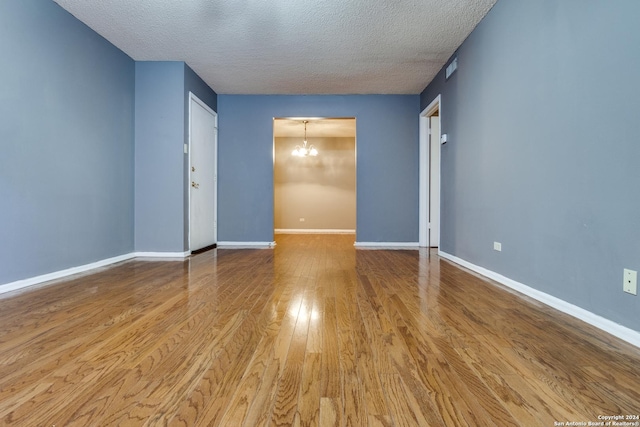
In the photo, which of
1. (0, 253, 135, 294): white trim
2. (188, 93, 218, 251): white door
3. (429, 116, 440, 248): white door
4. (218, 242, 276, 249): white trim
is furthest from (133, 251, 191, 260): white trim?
(429, 116, 440, 248): white door

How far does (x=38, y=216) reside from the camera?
2.80 metres

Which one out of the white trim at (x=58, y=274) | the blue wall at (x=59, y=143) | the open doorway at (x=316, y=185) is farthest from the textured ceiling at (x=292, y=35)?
the open doorway at (x=316, y=185)

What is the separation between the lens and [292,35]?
3.58m

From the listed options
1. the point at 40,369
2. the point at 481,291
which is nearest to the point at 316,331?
the point at 40,369

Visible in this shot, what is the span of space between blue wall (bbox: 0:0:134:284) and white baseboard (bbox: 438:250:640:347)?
3.90 m

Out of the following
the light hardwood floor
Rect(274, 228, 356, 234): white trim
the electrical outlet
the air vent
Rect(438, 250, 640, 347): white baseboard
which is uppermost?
the air vent

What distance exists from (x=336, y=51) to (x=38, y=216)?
3432 millimetres

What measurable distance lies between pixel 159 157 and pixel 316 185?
4.92 meters

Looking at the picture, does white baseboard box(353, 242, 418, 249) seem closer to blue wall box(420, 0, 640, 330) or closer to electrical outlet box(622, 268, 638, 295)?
blue wall box(420, 0, 640, 330)

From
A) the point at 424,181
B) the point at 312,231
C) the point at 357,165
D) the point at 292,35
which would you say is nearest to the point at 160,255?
the point at 292,35

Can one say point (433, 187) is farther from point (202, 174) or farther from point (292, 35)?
point (202, 174)

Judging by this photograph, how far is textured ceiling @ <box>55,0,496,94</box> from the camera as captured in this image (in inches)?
121

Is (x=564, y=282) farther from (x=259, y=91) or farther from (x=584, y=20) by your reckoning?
(x=259, y=91)

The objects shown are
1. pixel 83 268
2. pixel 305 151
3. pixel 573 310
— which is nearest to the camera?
pixel 573 310
